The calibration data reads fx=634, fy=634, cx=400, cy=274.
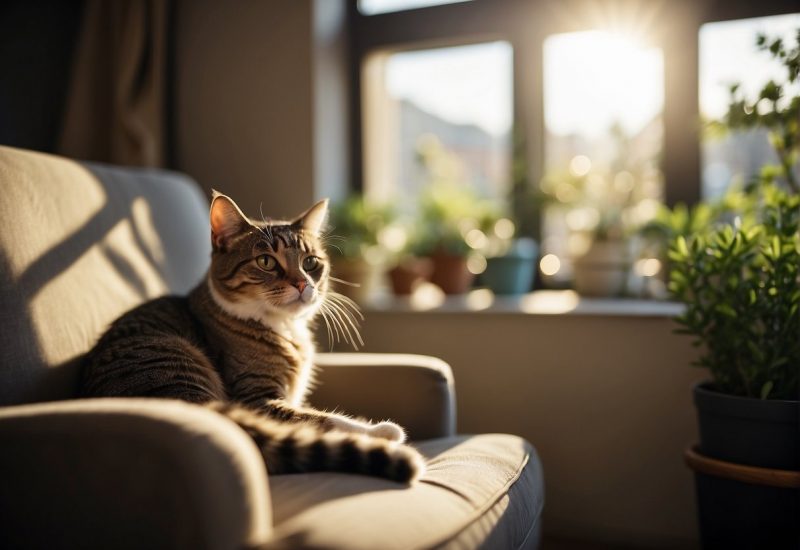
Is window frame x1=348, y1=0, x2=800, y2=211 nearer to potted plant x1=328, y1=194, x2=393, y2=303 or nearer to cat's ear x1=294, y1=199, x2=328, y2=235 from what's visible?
potted plant x1=328, y1=194, x2=393, y2=303

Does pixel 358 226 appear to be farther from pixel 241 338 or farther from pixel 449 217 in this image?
pixel 241 338

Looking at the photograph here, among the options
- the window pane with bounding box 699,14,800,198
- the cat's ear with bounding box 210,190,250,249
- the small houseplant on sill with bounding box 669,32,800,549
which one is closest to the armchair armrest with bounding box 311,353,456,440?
the cat's ear with bounding box 210,190,250,249

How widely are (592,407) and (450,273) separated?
2.09 feet

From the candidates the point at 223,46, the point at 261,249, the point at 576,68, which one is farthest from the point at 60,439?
the point at 576,68

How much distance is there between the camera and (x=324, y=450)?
3.11ft

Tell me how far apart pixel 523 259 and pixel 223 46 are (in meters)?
1.35

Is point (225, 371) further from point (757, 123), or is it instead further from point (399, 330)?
point (757, 123)

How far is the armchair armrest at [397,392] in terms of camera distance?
56.4 inches

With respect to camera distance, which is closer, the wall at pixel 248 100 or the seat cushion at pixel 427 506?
the seat cushion at pixel 427 506

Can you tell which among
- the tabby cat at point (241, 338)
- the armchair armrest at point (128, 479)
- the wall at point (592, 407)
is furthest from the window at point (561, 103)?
the armchair armrest at point (128, 479)

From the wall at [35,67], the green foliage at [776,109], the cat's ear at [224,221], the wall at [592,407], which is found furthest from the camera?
the wall at [35,67]

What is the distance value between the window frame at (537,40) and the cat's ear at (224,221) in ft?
3.92

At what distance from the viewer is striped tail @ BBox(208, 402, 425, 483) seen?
953 millimetres

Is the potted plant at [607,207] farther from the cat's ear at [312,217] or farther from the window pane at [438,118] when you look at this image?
the cat's ear at [312,217]
